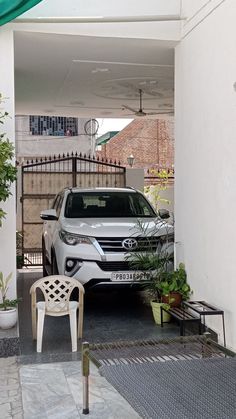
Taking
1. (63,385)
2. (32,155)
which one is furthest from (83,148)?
(63,385)

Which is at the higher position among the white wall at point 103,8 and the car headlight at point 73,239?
the white wall at point 103,8

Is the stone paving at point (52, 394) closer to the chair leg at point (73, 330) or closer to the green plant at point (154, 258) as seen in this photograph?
the chair leg at point (73, 330)

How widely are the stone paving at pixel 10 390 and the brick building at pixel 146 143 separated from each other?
2310 cm

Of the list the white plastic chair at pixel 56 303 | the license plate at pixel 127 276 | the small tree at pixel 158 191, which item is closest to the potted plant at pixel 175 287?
the license plate at pixel 127 276

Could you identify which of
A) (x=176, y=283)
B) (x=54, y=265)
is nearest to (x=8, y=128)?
(x=54, y=265)

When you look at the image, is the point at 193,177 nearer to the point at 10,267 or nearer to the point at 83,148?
the point at 10,267

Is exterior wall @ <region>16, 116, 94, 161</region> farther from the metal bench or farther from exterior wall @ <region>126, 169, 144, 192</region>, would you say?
the metal bench

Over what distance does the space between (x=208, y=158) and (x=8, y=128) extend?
2.31m

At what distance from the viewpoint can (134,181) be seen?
11.4m

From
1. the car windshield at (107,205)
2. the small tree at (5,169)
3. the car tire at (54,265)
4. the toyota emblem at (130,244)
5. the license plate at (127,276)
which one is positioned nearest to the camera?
the small tree at (5,169)

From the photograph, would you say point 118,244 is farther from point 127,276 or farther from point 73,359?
point 73,359

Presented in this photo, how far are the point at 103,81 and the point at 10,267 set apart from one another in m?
4.08

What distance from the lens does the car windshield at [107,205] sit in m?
7.18

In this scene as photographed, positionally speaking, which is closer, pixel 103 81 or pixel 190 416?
pixel 190 416
